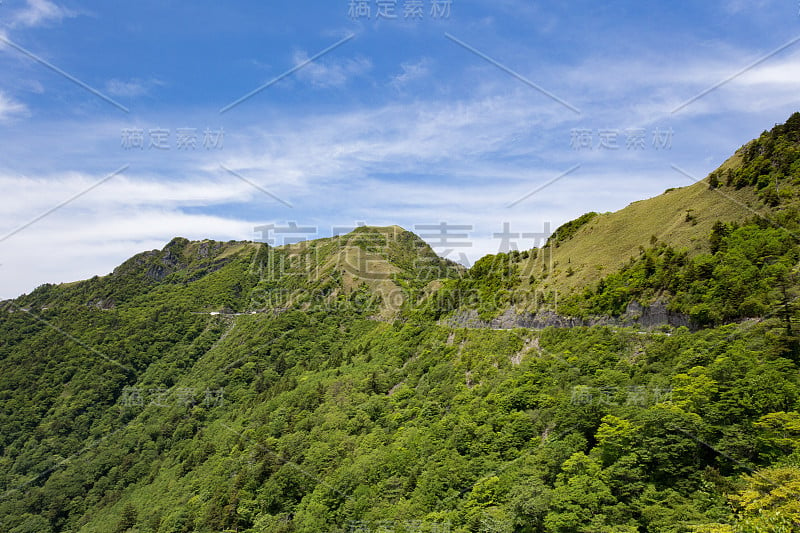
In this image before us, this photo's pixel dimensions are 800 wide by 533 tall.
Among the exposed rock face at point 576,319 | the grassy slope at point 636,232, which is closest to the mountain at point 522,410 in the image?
the exposed rock face at point 576,319

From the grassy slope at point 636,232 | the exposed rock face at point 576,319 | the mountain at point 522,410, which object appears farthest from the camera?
the grassy slope at point 636,232

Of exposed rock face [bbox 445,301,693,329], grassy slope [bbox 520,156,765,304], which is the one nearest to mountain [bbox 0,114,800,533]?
exposed rock face [bbox 445,301,693,329]

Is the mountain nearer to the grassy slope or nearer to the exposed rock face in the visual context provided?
the exposed rock face

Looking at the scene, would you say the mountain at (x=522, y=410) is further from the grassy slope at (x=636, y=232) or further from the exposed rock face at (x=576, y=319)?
the grassy slope at (x=636, y=232)

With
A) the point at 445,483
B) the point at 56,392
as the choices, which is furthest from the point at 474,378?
the point at 56,392

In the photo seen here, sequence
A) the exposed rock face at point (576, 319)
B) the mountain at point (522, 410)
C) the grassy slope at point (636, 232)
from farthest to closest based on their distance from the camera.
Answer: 1. the grassy slope at point (636, 232)
2. the exposed rock face at point (576, 319)
3. the mountain at point (522, 410)

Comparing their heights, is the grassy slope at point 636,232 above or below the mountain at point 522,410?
above

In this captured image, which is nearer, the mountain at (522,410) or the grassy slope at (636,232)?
the mountain at (522,410)
